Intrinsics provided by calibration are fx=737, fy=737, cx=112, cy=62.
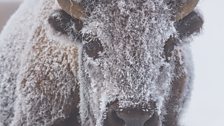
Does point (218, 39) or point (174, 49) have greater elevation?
point (218, 39)

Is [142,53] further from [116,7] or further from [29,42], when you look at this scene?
[29,42]

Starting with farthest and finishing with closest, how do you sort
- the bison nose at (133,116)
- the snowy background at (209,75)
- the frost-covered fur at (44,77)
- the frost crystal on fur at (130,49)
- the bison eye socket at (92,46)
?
1. the snowy background at (209,75)
2. the frost-covered fur at (44,77)
3. the bison eye socket at (92,46)
4. the frost crystal on fur at (130,49)
5. the bison nose at (133,116)

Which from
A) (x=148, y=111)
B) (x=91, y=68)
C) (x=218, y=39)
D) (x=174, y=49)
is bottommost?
(x=148, y=111)

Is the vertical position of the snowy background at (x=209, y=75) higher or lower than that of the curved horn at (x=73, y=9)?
higher

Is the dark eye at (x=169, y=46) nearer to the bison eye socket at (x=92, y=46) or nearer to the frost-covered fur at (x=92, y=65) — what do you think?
the frost-covered fur at (x=92, y=65)

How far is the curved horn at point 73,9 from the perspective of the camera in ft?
13.2

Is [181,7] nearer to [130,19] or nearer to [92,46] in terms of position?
[130,19]

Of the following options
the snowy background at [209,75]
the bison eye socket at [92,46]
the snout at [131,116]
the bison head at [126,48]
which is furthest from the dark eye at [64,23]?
the snowy background at [209,75]

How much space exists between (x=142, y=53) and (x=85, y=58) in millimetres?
503

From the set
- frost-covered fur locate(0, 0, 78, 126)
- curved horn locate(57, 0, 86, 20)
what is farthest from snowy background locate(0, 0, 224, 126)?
curved horn locate(57, 0, 86, 20)

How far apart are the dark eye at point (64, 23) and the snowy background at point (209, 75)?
2.39 meters

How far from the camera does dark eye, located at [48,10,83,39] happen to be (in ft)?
13.6

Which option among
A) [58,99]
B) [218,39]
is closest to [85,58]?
[58,99]

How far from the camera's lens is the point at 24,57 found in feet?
15.1
